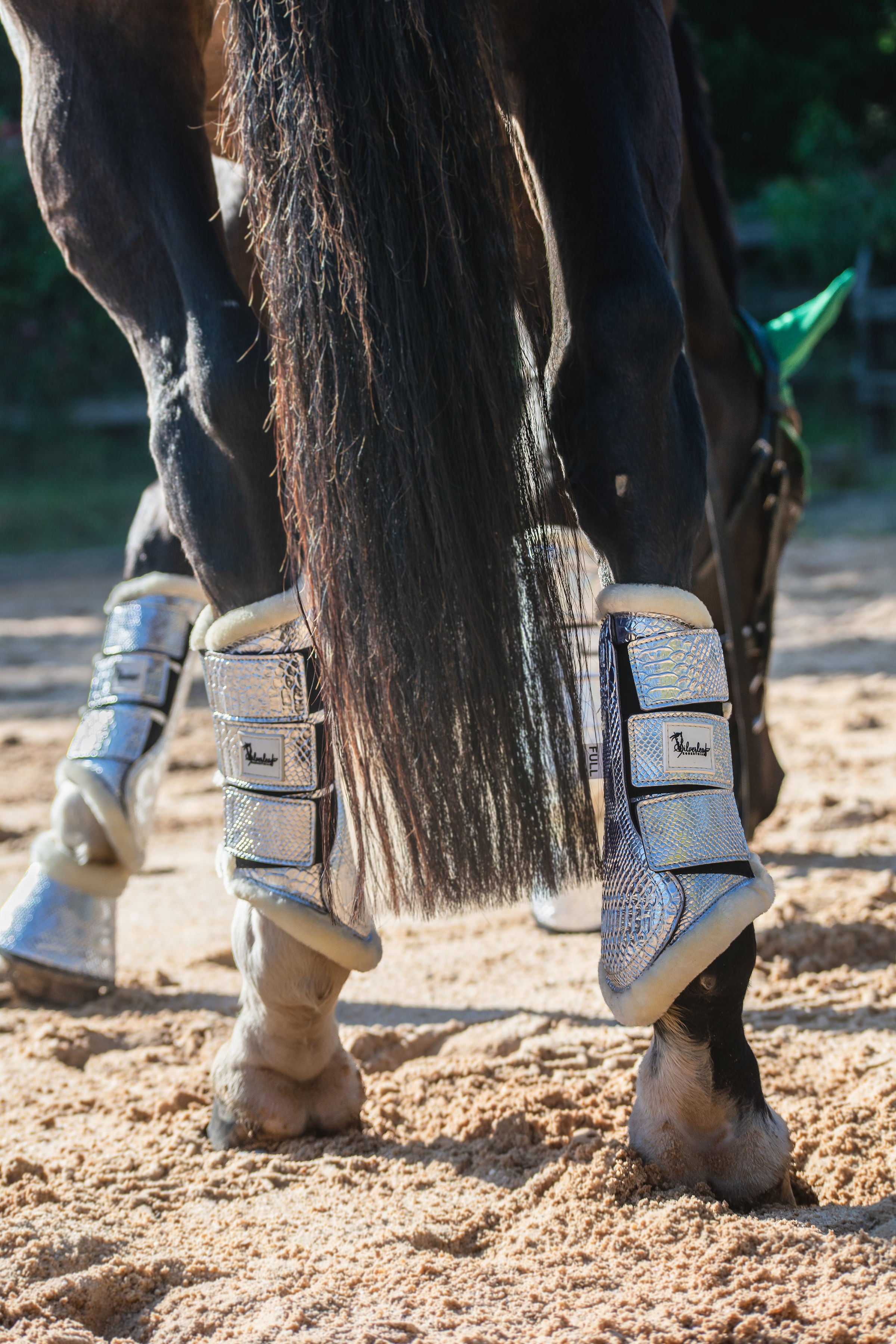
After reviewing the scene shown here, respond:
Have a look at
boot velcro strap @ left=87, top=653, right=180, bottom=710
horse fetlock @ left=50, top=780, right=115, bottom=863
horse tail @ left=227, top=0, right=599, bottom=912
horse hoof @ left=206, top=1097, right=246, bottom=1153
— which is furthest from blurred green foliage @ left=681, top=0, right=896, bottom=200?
horse hoof @ left=206, top=1097, right=246, bottom=1153

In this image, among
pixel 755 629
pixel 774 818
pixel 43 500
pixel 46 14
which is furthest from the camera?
pixel 43 500

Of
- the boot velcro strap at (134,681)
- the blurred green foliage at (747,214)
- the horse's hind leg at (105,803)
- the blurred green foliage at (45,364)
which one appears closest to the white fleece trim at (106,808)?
the horse's hind leg at (105,803)

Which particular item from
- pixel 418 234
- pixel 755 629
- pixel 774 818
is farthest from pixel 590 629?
pixel 774 818

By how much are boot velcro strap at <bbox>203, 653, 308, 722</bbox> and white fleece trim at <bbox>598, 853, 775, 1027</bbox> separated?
396 mm

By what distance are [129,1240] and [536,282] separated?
3.25 ft

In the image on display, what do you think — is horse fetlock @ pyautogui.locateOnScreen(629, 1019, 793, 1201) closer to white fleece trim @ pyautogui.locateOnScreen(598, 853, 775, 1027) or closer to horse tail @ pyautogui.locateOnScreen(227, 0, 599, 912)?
white fleece trim @ pyautogui.locateOnScreen(598, 853, 775, 1027)

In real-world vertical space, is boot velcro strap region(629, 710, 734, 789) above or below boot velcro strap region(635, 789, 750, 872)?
above

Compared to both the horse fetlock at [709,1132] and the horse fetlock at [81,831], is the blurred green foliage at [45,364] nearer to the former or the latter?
the horse fetlock at [81,831]

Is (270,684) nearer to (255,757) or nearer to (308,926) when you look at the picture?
(255,757)

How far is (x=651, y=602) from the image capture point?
1.12 meters

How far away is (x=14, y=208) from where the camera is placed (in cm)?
1019

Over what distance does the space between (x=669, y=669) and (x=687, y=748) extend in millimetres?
73

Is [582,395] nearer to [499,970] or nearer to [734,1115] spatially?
[734,1115]

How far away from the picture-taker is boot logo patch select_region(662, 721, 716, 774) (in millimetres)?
1113
